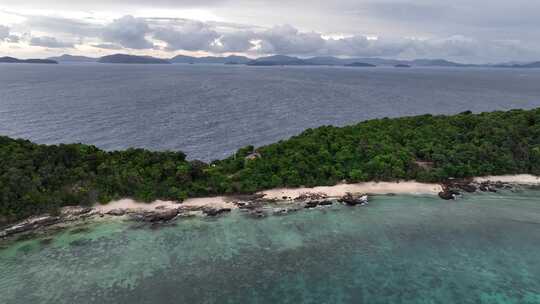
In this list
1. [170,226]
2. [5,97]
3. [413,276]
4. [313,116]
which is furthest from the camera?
[5,97]

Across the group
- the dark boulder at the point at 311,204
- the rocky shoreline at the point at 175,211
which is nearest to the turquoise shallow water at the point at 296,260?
the dark boulder at the point at 311,204

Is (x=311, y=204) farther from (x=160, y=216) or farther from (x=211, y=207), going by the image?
(x=160, y=216)

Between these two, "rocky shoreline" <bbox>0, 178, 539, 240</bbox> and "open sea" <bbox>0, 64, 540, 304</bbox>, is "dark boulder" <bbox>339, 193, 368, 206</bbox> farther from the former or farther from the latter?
"open sea" <bbox>0, 64, 540, 304</bbox>

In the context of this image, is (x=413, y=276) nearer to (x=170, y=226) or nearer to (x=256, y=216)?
(x=256, y=216)

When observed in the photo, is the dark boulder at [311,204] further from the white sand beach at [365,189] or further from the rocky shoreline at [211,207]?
the white sand beach at [365,189]

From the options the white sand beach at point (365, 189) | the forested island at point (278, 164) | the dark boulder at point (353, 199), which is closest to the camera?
the forested island at point (278, 164)

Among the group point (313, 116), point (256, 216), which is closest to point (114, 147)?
point (256, 216)
